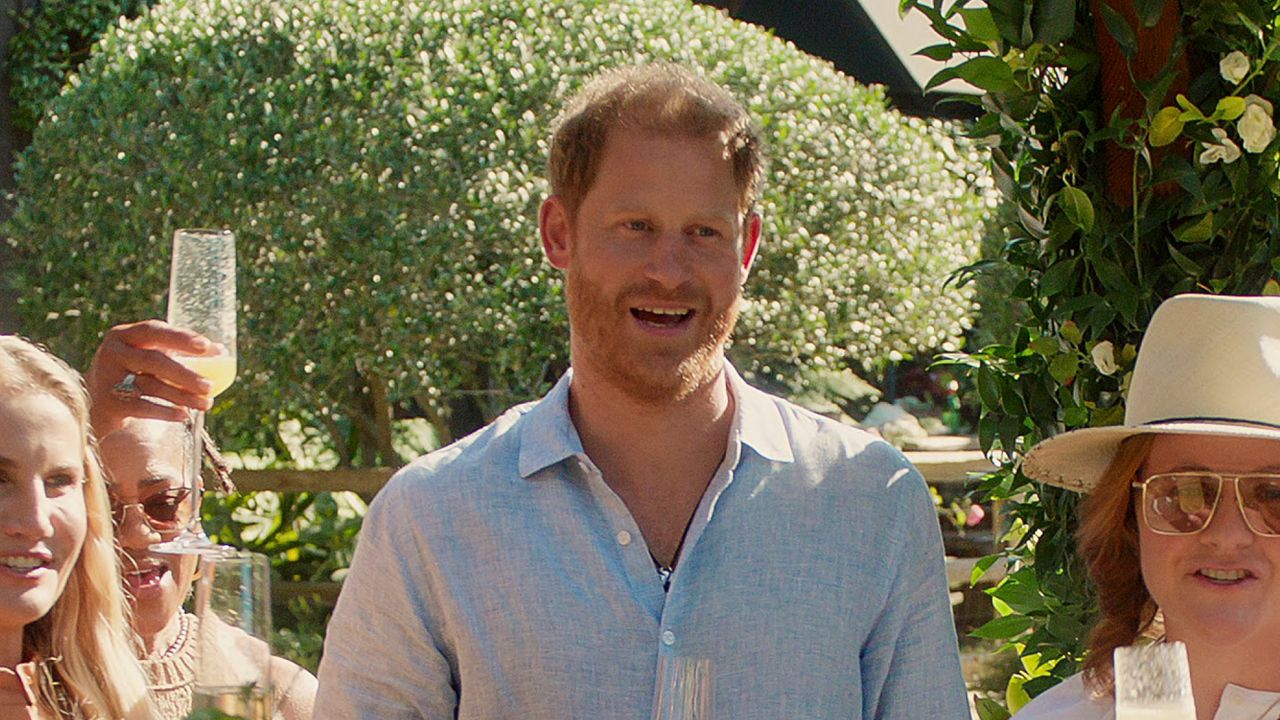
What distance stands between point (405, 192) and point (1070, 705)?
433 centimetres

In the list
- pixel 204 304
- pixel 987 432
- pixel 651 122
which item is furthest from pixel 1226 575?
pixel 204 304

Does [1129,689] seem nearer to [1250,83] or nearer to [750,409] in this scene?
[750,409]

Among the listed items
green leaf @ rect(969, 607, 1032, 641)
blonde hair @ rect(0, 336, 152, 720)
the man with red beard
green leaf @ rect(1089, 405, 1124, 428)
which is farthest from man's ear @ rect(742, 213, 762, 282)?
blonde hair @ rect(0, 336, 152, 720)

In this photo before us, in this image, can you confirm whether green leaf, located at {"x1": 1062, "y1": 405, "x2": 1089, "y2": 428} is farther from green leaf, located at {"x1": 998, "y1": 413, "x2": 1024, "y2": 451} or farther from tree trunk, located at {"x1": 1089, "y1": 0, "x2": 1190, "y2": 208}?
tree trunk, located at {"x1": 1089, "y1": 0, "x2": 1190, "y2": 208}

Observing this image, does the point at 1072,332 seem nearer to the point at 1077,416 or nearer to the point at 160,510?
the point at 1077,416

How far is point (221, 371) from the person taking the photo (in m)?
2.53

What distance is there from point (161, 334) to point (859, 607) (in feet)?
3.61

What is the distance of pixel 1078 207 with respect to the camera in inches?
97.7

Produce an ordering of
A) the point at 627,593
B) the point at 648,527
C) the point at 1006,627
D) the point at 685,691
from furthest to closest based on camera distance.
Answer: the point at 1006,627
the point at 648,527
the point at 627,593
the point at 685,691

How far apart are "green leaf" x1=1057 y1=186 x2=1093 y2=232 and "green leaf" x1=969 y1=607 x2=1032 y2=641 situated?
2.55 feet

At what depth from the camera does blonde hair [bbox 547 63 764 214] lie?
7.97 feet

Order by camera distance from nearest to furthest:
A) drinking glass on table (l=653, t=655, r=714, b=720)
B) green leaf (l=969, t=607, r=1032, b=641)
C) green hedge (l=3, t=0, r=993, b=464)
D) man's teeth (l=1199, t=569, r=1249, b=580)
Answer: drinking glass on table (l=653, t=655, r=714, b=720) → man's teeth (l=1199, t=569, r=1249, b=580) → green leaf (l=969, t=607, r=1032, b=641) → green hedge (l=3, t=0, r=993, b=464)

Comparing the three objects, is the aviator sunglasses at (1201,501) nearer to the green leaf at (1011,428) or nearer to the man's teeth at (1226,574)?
the man's teeth at (1226,574)

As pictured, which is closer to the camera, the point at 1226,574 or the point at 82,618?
the point at 1226,574
